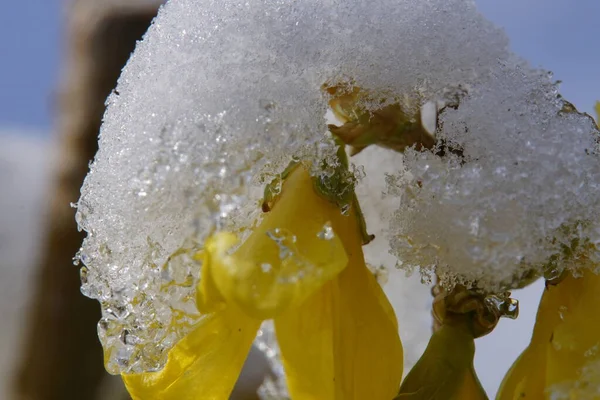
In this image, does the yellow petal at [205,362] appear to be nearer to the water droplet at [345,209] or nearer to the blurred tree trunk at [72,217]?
the water droplet at [345,209]

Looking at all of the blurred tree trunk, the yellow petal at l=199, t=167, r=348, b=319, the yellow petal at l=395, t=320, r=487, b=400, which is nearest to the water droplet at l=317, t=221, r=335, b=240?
the yellow petal at l=199, t=167, r=348, b=319

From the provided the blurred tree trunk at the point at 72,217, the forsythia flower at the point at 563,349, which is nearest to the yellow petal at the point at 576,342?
the forsythia flower at the point at 563,349

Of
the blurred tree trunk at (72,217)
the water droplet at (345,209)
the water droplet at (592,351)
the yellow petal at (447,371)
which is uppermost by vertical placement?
the blurred tree trunk at (72,217)

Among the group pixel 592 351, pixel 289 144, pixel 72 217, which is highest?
pixel 72 217

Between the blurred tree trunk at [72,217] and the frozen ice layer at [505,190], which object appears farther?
the blurred tree trunk at [72,217]

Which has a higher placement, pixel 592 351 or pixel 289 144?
pixel 289 144

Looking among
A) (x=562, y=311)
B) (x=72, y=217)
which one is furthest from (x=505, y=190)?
(x=72, y=217)

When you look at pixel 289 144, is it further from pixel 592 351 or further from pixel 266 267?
pixel 592 351
